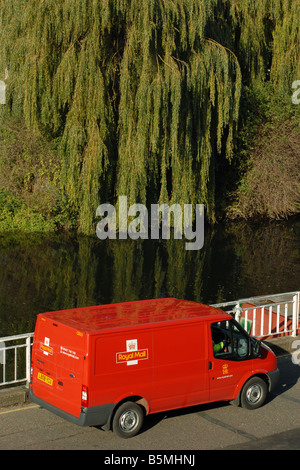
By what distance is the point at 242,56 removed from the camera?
2952 centimetres

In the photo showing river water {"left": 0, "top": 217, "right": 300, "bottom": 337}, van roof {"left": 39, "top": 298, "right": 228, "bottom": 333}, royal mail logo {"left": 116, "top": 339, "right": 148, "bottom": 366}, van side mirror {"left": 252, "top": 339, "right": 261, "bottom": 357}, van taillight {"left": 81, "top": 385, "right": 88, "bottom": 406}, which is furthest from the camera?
river water {"left": 0, "top": 217, "right": 300, "bottom": 337}

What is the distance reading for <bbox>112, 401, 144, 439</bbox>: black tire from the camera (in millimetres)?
8461

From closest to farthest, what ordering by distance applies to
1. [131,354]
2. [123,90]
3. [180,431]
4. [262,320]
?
[131,354] < [180,431] < [262,320] < [123,90]

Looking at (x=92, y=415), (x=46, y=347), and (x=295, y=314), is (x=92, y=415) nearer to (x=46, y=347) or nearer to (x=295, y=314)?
(x=46, y=347)

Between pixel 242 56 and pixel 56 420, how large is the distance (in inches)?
939

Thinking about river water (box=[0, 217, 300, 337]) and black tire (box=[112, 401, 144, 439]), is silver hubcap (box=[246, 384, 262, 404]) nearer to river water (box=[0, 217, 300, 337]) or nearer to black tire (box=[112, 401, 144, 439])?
black tire (box=[112, 401, 144, 439])

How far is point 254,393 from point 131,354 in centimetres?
253

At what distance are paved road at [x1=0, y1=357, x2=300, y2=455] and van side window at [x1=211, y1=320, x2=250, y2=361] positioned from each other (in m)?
0.89

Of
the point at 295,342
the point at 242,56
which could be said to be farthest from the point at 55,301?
the point at 242,56

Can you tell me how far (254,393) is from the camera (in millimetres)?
9938

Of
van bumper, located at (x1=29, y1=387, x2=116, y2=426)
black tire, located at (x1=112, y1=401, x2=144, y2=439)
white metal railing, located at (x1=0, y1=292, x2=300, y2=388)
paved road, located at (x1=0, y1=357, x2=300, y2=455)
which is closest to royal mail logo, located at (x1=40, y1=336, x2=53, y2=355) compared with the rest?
van bumper, located at (x1=29, y1=387, x2=116, y2=426)

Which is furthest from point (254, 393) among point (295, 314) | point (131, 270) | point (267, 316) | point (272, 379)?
point (131, 270)

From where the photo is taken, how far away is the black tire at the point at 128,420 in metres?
8.46

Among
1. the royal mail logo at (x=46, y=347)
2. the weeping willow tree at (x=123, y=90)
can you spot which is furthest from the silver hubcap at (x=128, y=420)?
the weeping willow tree at (x=123, y=90)
